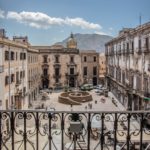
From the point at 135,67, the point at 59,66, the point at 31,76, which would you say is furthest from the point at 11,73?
the point at 59,66

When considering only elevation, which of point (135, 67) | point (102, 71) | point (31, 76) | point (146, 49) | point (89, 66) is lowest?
point (31, 76)

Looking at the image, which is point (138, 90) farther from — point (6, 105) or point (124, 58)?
point (6, 105)

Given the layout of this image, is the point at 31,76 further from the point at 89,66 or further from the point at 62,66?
the point at 89,66

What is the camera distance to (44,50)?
51.2m

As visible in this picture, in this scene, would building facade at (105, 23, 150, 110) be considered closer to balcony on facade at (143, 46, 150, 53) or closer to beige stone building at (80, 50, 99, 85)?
balcony on facade at (143, 46, 150, 53)

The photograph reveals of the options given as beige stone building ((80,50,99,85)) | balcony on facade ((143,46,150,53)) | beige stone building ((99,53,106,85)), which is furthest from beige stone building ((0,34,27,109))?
beige stone building ((99,53,106,85))

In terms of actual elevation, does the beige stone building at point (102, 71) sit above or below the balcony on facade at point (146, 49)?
below

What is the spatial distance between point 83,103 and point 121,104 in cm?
538

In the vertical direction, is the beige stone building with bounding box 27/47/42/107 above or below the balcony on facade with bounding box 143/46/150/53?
below

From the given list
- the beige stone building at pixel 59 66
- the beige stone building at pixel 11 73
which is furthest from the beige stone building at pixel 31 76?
the beige stone building at pixel 59 66

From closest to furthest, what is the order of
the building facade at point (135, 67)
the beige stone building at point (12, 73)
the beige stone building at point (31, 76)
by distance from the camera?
1. the beige stone building at point (12, 73)
2. the building facade at point (135, 67)
3. the beige stone building at point (31, 76)

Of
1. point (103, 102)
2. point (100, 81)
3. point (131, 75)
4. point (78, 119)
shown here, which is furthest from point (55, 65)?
point (78, 119)

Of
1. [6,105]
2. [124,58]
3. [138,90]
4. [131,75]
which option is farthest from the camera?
[124,58]

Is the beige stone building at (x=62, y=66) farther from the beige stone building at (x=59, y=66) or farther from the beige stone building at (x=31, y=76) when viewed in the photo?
the beige stone building at (x=31, y=76)
